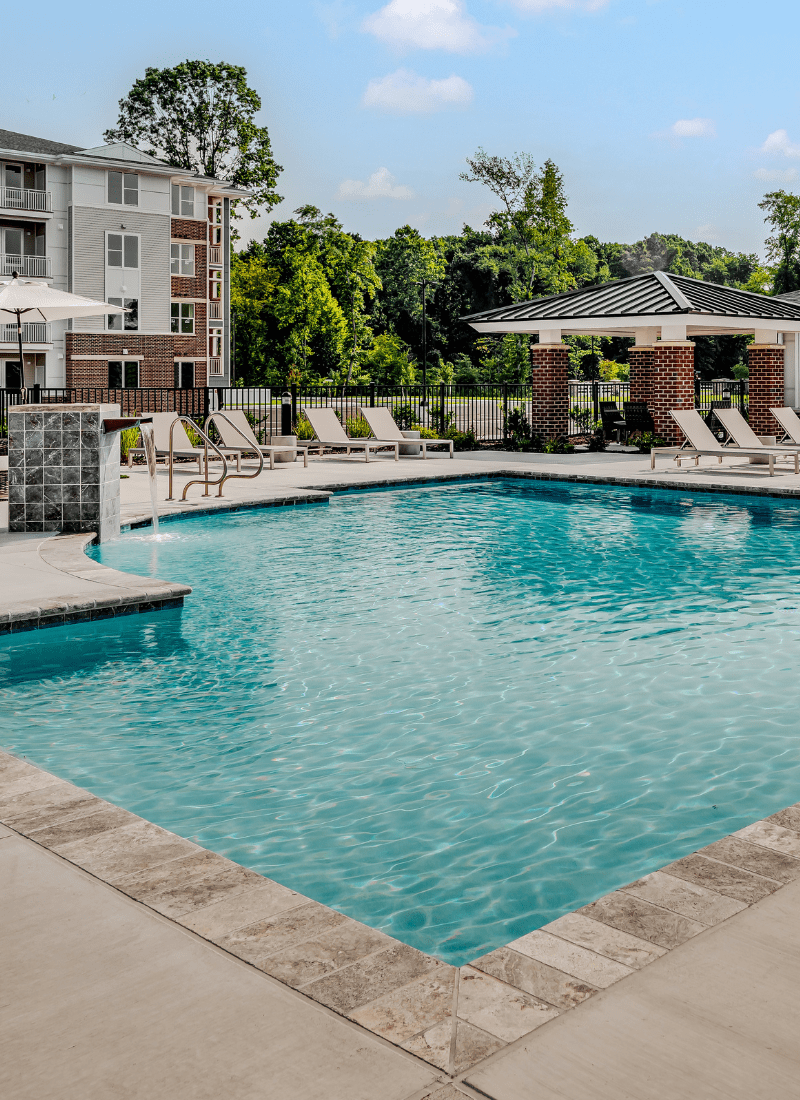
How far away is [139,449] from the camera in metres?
18.9

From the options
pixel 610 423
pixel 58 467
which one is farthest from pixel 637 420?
pixel 58 467

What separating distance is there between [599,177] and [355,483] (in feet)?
153

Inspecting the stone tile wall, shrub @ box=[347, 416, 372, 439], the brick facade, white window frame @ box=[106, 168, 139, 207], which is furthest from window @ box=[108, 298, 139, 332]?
the stone tile wall

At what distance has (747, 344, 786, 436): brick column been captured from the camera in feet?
77.2

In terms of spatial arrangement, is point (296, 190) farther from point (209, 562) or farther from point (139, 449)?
point (209, 562)

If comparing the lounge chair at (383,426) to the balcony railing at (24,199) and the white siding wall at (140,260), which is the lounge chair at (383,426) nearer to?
the white siding wall at (140,260)

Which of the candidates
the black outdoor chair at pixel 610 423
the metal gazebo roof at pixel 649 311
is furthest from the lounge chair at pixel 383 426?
the black outdoor chair at pixel 610 423

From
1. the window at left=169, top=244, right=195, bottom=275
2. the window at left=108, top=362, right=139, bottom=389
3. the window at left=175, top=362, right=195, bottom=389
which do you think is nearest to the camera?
the window at left=108, top=362, right=139, bottom=389

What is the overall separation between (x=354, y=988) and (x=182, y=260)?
47.3 metres

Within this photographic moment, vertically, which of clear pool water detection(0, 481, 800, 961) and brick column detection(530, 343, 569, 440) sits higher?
brick column detection(530, 343, 569, 440)

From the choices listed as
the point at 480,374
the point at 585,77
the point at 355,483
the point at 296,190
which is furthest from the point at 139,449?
the point at 480,374

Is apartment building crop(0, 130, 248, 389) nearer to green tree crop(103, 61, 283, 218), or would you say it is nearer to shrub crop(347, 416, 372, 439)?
green tree crop(103, 61, 283, 218)

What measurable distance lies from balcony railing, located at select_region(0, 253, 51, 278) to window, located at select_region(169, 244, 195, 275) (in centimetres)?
570

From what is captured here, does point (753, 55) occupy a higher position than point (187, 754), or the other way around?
point (753, 55)
